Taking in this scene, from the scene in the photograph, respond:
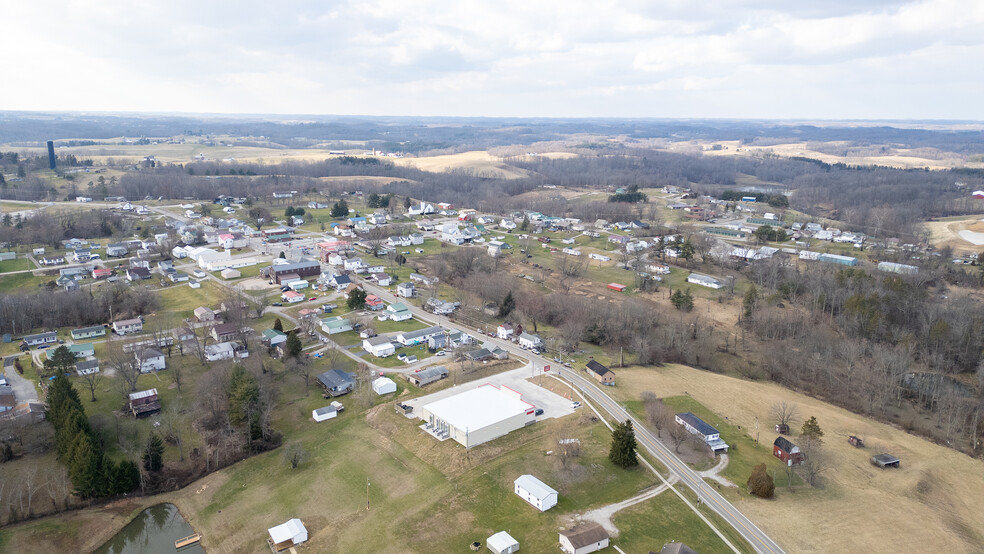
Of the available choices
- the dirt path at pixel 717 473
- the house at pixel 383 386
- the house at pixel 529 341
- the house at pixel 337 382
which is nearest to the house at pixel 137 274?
the house at pixel 337 382

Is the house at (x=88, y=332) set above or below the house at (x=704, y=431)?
above

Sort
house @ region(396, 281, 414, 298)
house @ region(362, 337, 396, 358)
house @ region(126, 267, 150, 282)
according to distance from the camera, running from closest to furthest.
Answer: house @ region(362, 337, 396, 358)
house @ region(396, 281, 414, 298)
house @ region(126, 267, 150, 282)

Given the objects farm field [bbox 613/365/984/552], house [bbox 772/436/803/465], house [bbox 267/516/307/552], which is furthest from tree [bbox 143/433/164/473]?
house [bbox 772/436/803/465]

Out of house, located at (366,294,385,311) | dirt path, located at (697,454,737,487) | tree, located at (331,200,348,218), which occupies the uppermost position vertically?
tree, located at (331,200,348,218)

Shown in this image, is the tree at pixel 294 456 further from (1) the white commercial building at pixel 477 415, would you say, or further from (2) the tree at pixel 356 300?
(2) the tree at pixel 356 300

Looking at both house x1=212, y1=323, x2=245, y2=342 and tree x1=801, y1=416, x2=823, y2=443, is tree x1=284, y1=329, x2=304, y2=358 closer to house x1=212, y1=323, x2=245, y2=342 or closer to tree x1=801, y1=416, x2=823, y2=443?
house x1=212, y1=323, x2=245, y2=342

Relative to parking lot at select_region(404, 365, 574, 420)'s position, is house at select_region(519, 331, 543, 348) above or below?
above

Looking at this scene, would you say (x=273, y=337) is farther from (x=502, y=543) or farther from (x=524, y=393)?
(x=502, y=543)
